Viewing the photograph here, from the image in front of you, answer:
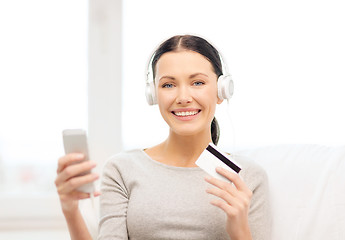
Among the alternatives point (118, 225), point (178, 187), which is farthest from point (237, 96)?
point (118, 225)

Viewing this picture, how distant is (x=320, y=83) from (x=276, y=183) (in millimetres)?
740

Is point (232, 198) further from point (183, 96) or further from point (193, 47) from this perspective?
point (193, 47)

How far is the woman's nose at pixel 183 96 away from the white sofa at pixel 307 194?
17.9 inches

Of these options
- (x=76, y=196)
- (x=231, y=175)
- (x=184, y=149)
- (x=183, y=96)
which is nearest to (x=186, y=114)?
(x=183, y=96)

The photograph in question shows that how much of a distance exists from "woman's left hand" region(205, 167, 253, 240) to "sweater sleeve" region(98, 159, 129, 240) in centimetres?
36

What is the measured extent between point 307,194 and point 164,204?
492mm

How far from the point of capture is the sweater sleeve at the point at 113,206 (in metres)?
1.24

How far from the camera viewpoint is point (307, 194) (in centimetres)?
135

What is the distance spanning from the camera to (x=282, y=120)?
1.93 meters

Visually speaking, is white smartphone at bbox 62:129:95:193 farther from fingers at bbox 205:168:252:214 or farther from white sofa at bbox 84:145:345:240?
white sofa at bbox 84:145:345:240

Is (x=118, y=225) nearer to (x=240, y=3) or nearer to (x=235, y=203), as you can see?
(x=235, y=203)

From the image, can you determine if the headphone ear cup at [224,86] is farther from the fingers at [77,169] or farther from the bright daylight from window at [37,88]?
the bright daylight from window at [37,88]

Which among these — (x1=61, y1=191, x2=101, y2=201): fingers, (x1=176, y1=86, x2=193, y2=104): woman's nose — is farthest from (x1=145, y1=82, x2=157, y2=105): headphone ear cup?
(x1=61, y1=191, x2=101, y2=201): fingers

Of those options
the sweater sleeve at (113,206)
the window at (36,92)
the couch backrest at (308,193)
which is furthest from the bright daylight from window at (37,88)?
the couch backrest at (308,193)
